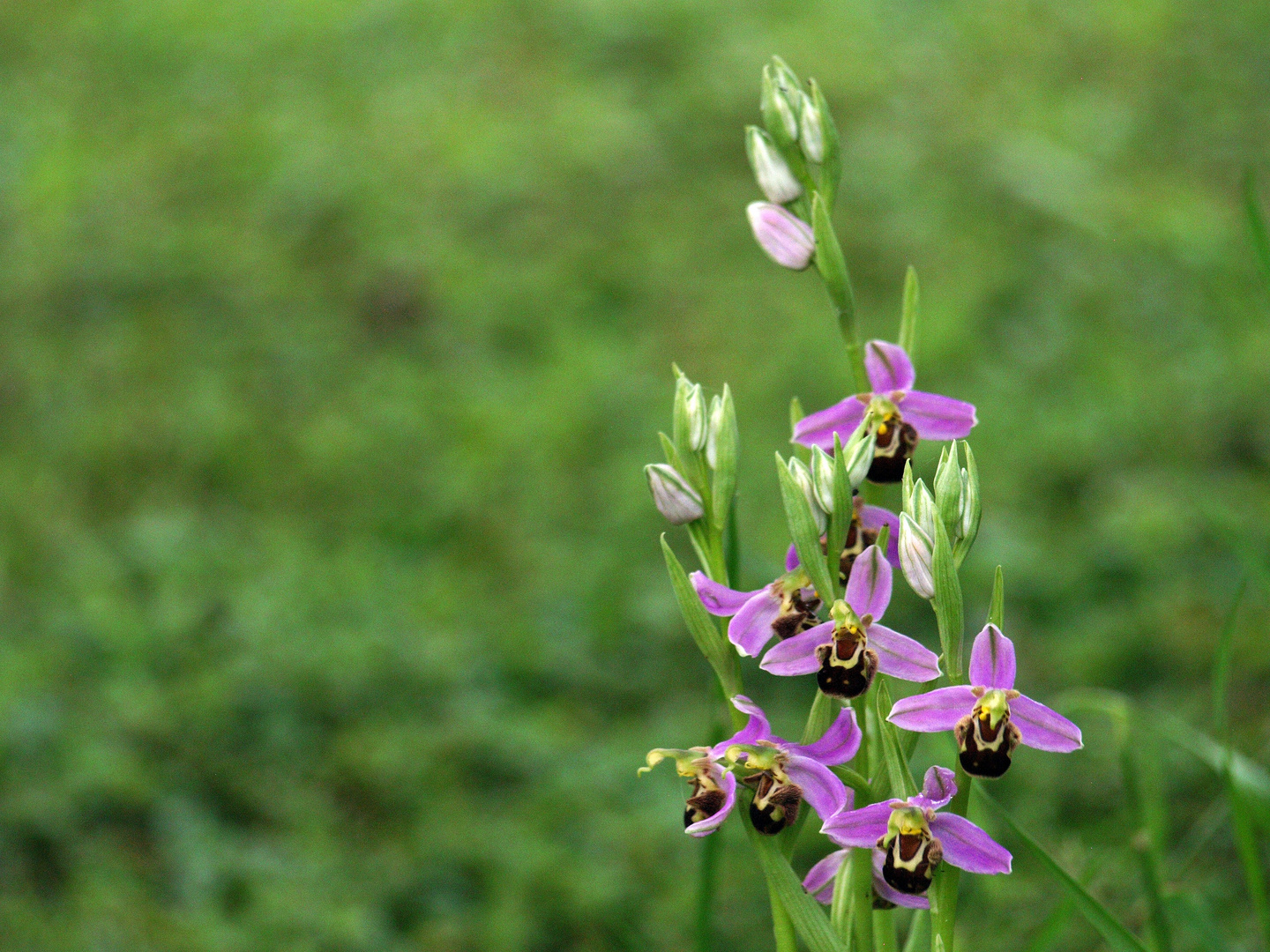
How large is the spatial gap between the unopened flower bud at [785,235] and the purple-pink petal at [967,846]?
44cm

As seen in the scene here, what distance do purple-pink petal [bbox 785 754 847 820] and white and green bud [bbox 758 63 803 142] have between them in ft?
1.57

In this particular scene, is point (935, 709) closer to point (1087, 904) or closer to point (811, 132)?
point (1087, 904)

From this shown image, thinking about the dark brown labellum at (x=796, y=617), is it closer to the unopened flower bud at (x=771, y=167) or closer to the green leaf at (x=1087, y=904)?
the green leaf at (x=1087, y=904)

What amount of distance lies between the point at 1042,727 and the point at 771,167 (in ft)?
1.52

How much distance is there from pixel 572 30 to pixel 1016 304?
171cm

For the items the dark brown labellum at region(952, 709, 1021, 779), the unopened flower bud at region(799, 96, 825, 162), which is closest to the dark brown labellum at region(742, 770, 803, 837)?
the dark brown labellum at region(952, 709, 1021, 779)

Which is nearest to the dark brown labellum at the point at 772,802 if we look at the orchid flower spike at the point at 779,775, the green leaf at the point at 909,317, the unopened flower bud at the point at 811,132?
the orchid flower spike at the point at 779,775

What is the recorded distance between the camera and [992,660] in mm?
820

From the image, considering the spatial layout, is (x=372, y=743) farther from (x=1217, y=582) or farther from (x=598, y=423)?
(x=1217, y=582)

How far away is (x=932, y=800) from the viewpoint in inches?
32.6

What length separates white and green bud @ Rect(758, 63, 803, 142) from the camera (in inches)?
40.3

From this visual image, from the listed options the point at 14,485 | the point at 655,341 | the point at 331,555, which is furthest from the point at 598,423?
the point at 14,485

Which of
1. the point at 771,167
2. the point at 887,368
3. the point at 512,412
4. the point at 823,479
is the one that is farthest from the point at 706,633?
the point at 512,412

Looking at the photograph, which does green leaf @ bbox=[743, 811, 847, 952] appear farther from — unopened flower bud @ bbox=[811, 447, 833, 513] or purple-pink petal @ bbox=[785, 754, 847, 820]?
unopened flower bud @ bbox=[811, 447, 833, 513]
